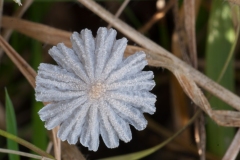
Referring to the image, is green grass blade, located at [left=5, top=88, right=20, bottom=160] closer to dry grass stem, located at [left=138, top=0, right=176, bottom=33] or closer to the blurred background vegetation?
the blurred background vegetation

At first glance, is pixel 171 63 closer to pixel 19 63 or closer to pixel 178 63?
pixel 178 63

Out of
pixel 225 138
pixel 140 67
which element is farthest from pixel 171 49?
pixel 140 67

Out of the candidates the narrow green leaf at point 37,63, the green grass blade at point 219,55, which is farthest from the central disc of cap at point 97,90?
the green grass blade at point 219,55

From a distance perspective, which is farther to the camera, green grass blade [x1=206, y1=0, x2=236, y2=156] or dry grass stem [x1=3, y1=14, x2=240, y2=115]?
green grass blade [x1=206, y1=0, x2=236, y2=156]

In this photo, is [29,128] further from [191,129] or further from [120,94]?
[120,94]

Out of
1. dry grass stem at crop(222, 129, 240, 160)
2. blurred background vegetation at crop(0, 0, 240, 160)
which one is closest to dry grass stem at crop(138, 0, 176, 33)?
blurred background vegetation at crop(0, 0, 240, 160)

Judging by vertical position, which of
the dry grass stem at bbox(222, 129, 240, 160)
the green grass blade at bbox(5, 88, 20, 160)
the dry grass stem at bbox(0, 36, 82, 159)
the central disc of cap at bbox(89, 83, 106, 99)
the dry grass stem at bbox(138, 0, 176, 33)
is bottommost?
the dry grass stem at bbox(222, 129, 240, 160)

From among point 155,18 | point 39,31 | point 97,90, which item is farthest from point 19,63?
point 155,18
